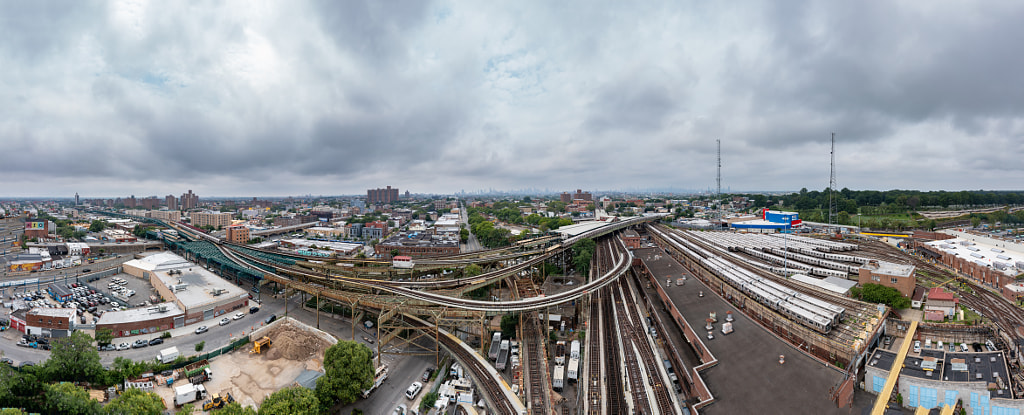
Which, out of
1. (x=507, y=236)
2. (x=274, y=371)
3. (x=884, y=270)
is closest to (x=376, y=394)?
(x=274, y=371)

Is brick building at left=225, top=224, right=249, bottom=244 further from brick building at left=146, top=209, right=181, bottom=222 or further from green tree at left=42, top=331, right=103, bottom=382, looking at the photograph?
green tree at left=42, top=331, right=103, bottom=382

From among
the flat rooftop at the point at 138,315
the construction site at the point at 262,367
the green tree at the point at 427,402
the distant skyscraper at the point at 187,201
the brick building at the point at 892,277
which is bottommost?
the green tree at the point at 427,402

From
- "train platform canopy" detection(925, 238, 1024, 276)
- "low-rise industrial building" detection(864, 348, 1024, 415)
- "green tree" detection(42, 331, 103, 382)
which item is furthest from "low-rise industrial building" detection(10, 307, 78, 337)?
"train platform canopy" detection(925, 238, 1024, 276)

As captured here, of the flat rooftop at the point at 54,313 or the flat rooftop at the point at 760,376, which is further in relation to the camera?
the flat rooftop at the point at 54,313

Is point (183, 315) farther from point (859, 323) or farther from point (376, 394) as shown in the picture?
point (859, 323)

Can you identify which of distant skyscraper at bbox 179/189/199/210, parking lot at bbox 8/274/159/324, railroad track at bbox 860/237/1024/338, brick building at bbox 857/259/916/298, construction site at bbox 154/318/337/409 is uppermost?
distant skyscraper at bbox 179/189/199/210

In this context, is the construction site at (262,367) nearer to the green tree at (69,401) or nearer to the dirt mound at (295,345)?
the dirt mound at (295,345)

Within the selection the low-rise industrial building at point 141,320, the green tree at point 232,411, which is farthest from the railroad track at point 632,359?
the low-rise industrial building at point 141,320
